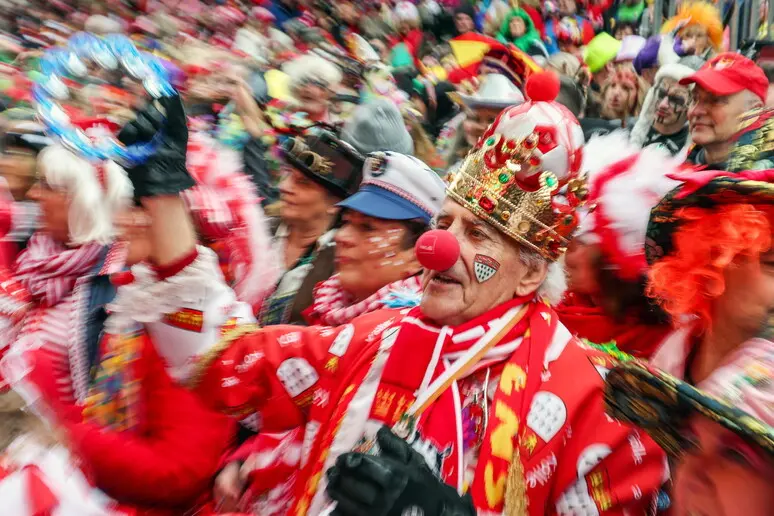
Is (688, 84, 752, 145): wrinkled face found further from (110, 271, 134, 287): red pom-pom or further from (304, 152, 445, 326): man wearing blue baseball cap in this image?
(110, 271, 134, 287): red pom-pom

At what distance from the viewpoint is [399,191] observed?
2.52 m

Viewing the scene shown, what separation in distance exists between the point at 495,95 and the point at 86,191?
2400 millimetres

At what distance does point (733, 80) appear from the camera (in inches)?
143

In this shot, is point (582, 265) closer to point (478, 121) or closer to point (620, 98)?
point (478, 121)

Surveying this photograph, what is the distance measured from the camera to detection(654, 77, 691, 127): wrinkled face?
4.43 m

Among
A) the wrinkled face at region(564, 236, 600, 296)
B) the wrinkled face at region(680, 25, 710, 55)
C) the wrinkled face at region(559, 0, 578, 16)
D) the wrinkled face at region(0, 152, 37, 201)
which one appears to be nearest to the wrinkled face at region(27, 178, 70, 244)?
the wrinkled face at region(0, 152, 37, 201)

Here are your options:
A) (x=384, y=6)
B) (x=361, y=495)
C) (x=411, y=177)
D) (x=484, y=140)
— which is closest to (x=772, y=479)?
(x=361, y=495)

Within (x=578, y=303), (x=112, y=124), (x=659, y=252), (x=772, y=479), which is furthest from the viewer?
(x=578, y=303)

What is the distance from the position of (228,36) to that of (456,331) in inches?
336

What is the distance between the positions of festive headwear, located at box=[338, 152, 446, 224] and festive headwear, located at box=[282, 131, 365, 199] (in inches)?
17.5

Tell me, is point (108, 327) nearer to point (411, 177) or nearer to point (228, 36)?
point (411, 177)

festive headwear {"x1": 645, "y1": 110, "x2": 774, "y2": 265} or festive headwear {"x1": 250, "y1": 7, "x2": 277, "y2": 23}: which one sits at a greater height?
festive headwear {"x1": 645, "y1": 110, "x2": 774, "y2": 265}

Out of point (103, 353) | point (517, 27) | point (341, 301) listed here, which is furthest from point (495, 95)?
point (517, 27)

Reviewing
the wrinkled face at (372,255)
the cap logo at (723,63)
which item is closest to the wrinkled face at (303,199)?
the wrinkled face at (372,255)
